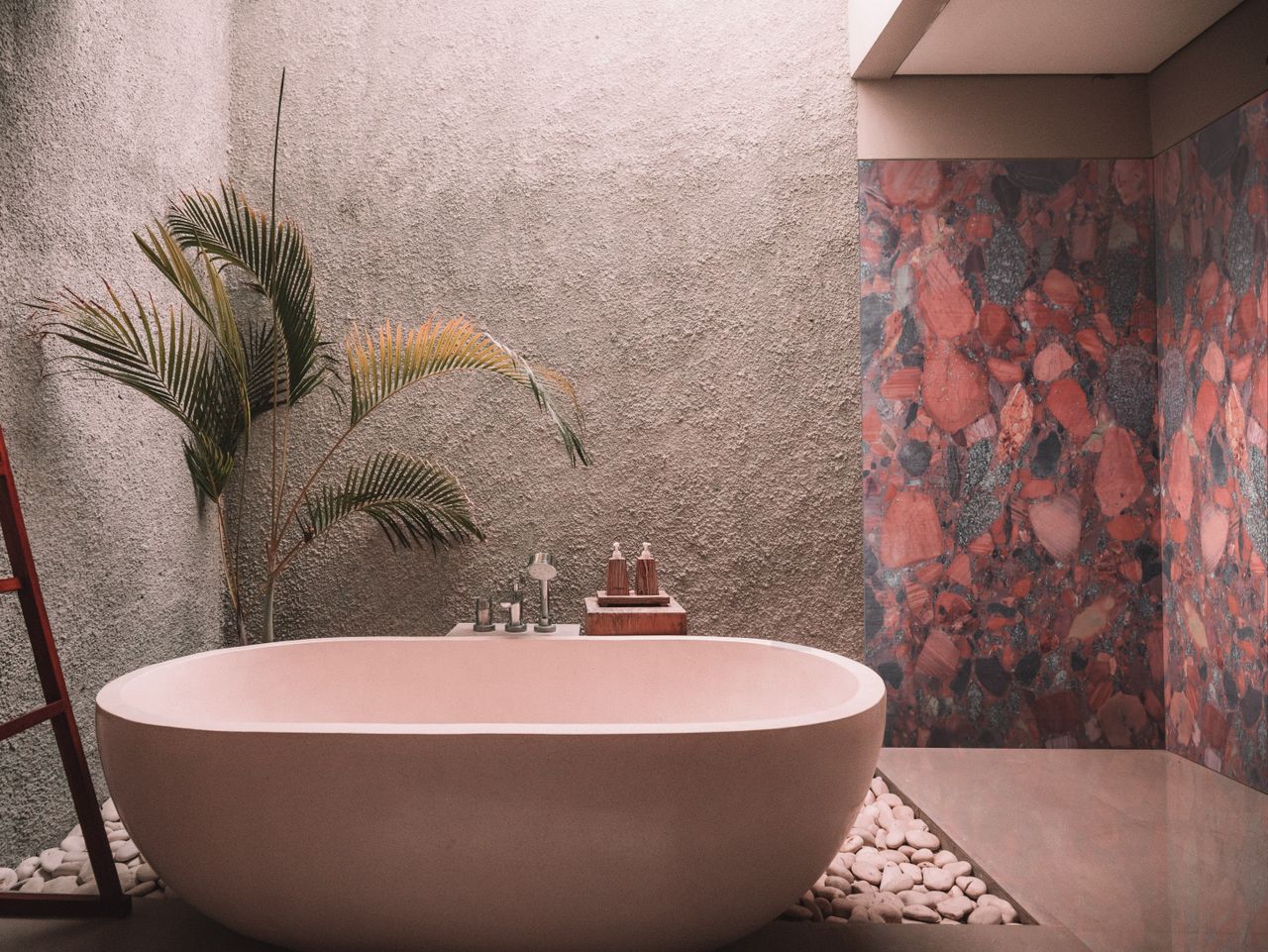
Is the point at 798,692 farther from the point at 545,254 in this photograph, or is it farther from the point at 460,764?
the point at 545,254

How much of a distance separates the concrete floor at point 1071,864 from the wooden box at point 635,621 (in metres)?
0.77

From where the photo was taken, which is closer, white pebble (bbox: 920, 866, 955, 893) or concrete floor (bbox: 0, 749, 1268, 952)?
concrete floor (bbox: 0, 749, 1268, 952)

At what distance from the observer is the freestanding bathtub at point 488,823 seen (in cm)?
133

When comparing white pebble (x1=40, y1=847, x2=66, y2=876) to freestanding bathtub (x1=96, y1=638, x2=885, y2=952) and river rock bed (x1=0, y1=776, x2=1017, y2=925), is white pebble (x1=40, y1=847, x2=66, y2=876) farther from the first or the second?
freestanding bathtub (x1=96, y1=638, x2=885, y2=952)

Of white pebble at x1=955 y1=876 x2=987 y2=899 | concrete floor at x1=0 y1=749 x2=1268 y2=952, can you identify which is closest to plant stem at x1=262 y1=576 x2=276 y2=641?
concrete floor at x1=0 y1=749 x2=1268 y2=952

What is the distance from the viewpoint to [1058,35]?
8.59 ft

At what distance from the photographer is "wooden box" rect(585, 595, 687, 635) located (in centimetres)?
251

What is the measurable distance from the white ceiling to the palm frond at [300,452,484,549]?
2012 millimetres

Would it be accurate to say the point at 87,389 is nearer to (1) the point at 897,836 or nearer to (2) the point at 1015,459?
→ (1) the point at 897,836

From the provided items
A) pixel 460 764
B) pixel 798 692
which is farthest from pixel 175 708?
pixel 798 692

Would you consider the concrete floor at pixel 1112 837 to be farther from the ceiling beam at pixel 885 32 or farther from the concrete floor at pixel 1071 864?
the ceiling beam at pixel 885 32

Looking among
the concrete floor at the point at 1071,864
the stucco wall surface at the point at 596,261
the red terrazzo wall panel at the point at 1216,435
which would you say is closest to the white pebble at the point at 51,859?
the concrete floor at the point at 1071,864

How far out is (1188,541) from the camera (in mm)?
2674

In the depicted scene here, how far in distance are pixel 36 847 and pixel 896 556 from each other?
97.3 inches
